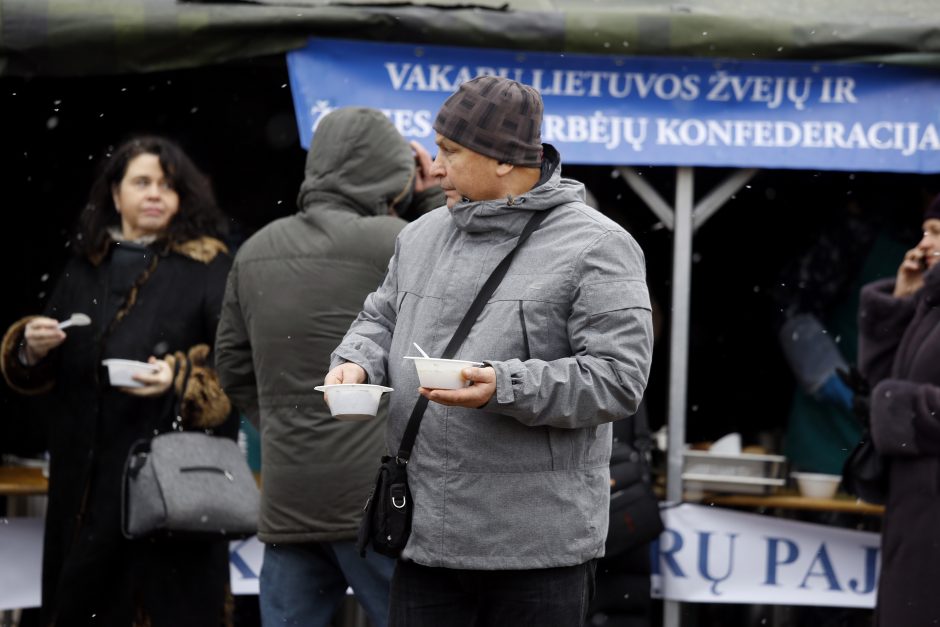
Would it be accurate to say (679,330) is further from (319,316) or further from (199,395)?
(319,316)

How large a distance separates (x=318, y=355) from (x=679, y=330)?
7.95 ft

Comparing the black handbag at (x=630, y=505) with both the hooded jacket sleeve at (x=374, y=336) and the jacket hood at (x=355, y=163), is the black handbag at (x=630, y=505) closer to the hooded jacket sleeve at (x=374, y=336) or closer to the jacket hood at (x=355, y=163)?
the jacket hood at (x=355, y=163)

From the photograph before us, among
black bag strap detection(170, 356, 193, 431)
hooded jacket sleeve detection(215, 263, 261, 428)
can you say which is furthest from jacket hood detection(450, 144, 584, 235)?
black bag strap detection(170, 356, 193, 431)

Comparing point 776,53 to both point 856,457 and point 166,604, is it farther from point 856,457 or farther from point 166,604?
point 166,604

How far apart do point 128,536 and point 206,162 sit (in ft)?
10.4

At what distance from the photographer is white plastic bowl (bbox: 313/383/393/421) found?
2971 mm

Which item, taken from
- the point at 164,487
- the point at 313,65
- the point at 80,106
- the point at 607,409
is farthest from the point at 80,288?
the point at 607,409

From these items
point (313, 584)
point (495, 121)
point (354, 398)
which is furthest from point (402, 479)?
point (313, 584)

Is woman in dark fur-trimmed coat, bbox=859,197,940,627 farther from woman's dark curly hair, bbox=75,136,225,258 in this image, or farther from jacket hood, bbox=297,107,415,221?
woman's dark curly hair, bbox=75,136,225,258

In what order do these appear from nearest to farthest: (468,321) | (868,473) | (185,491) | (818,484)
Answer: (468,321) → (185,491) → (868,473) → (818,484)

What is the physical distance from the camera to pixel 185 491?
14.4ft

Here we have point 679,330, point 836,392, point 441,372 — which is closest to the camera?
point 441,372

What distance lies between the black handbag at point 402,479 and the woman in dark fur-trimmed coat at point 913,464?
2277 millimetres

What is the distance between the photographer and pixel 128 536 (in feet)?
14.6
